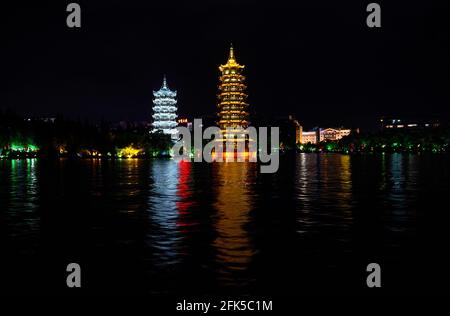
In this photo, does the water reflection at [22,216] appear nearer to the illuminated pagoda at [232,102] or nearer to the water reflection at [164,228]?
the water reflection at [164,228]

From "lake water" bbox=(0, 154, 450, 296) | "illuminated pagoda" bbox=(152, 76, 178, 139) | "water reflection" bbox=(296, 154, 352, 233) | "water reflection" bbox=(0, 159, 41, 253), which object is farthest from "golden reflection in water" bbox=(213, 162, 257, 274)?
"illuminated pagoda" bbox=(152, 76, 178, 139)

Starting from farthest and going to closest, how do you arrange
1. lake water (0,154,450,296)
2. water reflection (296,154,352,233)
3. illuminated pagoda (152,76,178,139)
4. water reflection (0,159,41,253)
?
illuminated pagoda (152,76,178,139) < water reflection (296,154,352,233) < water reflection (0,159,41,253) < lake water (0,154,450,296)

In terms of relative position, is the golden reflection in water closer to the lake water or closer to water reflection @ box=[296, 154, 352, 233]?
the lake water

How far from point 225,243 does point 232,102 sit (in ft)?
439

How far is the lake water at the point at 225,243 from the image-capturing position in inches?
482

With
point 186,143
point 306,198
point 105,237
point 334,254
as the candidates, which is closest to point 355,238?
point 334,254

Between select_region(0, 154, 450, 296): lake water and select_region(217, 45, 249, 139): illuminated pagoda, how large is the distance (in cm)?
11927

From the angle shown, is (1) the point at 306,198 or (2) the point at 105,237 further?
(1) the point at 306,198

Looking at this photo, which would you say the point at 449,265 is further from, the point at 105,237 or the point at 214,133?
the point at 214,133

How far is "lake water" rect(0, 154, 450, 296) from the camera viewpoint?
40.2 feet

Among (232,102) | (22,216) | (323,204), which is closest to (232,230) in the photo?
(323,204)

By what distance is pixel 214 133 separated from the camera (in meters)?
156

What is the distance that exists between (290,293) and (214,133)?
475 ft

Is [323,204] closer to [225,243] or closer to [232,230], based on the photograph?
[232,230]
